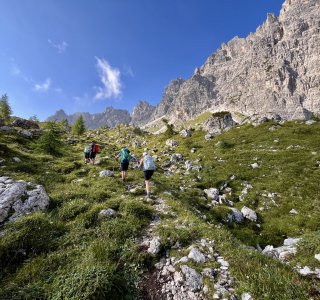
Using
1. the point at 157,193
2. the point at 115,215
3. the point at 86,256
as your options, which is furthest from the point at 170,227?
the point at 157,193

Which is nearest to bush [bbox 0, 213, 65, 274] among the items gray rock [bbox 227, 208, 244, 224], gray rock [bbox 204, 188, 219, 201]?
gray rock [bbox 227, 208, 244, 224]

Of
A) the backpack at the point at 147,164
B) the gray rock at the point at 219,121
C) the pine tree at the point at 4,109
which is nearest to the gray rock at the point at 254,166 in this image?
the backpack at the point at 147,164

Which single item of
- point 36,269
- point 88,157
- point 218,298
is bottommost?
point 218,298

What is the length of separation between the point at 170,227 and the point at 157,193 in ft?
15.8

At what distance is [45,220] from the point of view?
29.2 feet

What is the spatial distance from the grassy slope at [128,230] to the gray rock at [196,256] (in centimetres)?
80

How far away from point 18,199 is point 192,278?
28.4ft

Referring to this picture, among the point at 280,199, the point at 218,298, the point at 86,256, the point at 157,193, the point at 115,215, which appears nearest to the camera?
the point at 218,298

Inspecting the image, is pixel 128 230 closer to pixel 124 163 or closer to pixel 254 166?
pixel 124 163

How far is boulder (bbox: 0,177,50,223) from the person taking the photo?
30.4ft

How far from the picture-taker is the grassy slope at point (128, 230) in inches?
231

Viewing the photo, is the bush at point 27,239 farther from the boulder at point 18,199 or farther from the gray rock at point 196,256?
the gray rock at point 196,256

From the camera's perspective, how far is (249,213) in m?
13.9

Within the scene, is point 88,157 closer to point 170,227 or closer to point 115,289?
point 170,227
